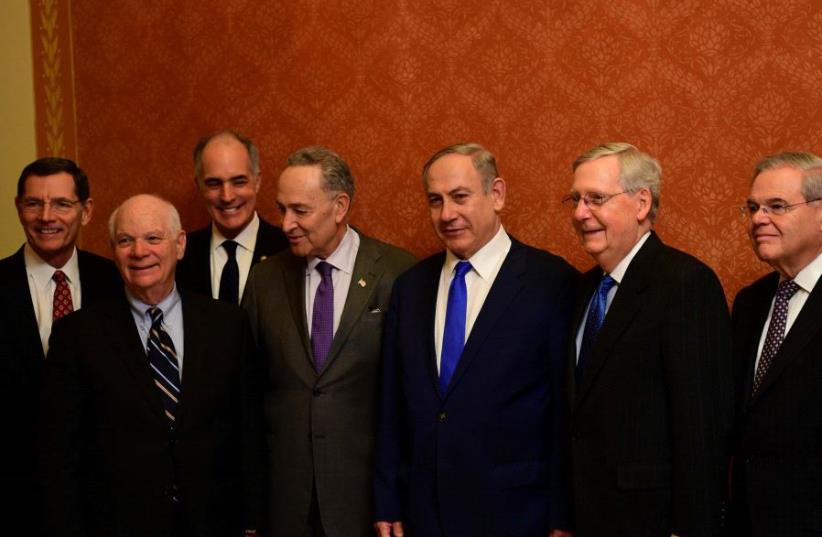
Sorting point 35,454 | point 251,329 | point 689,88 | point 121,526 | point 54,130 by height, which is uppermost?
point 54,130

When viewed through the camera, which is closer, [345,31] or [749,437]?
[749,437]

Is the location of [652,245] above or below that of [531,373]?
above

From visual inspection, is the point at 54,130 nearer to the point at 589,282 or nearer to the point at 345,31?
the point at 345,31

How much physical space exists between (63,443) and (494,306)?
1407mm

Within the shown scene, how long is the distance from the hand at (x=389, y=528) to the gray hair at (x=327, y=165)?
3.78 feet

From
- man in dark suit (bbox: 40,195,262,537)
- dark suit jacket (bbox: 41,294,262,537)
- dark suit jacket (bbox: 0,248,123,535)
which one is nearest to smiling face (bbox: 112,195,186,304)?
man in dark suit (bbox: 40,195,262,537)

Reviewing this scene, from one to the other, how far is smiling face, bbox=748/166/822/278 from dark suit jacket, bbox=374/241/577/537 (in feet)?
2.03

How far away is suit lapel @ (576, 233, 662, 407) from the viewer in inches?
108

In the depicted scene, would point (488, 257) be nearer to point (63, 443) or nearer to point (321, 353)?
point (321, 353)

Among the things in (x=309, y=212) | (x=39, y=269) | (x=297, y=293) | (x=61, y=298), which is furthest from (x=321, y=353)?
(x=39, y=269)

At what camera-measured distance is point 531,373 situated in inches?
118

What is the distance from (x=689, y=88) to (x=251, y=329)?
1.79 metres

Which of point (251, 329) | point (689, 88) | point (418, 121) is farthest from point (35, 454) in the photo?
point (689, 88)

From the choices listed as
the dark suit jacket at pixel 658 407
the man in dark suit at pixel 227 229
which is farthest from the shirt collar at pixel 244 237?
the dark suit jacket at pixel 658 407
